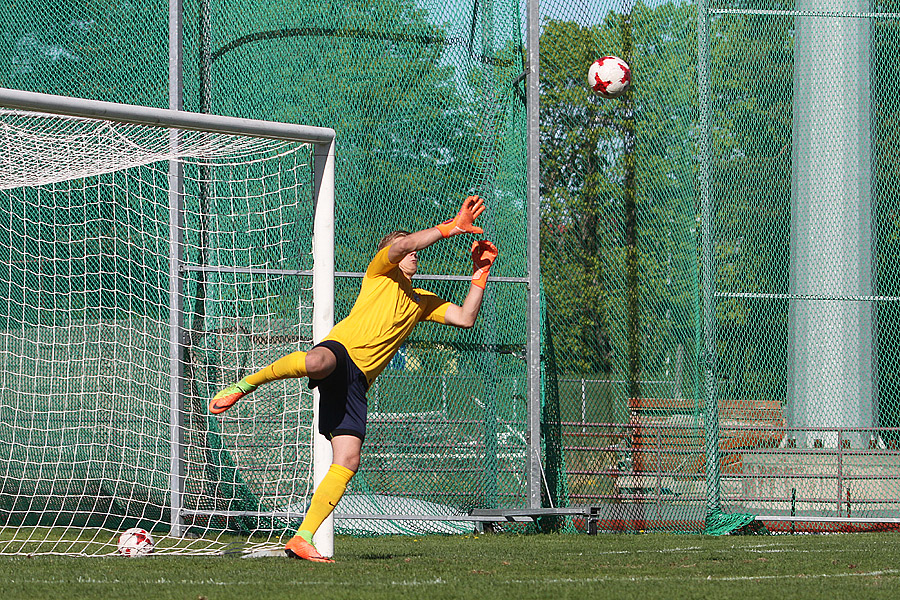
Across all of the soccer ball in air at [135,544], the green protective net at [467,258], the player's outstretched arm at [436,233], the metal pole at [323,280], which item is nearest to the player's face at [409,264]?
the player's outstretched arm at [436,233]

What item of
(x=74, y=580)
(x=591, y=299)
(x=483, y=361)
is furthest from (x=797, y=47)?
(x=74, y=580)

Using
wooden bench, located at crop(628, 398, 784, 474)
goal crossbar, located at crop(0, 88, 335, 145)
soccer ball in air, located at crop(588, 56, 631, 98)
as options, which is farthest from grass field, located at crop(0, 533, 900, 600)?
soccer ball in air, located at crop(588, 56, 631, 98)

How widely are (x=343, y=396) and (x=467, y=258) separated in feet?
12.5

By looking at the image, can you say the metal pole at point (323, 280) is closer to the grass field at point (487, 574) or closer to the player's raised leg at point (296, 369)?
the grass field at point (487, 574)

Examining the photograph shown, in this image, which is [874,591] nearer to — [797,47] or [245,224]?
[245,224]

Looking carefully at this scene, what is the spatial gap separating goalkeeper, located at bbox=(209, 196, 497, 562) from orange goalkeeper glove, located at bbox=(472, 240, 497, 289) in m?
0.40

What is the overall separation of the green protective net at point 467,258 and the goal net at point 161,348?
4 centimetres

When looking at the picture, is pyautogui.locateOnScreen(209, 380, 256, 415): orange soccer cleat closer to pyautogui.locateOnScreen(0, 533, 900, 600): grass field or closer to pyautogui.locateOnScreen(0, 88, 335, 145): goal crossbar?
pyautogui.locateOnScreen(0, 533, 900, 600): grass field

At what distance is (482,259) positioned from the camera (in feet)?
20.7

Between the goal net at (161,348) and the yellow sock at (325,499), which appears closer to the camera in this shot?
the yellow sock at (325,499)

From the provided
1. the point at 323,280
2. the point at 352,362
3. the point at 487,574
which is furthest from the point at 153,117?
the point at 487,574

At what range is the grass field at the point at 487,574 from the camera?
439 cm

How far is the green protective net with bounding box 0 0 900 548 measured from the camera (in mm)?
8641

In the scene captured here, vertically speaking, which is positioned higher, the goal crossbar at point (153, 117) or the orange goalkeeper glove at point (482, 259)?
the goal crossbar at point (153, 117)
